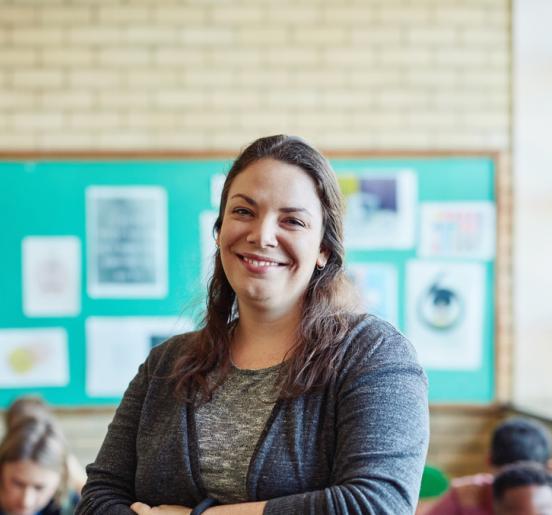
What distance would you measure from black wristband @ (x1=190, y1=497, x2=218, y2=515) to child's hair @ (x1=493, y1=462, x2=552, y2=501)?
1461mm

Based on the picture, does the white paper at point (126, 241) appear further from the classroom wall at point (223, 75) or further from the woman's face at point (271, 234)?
the woman's face at point (271, 234)

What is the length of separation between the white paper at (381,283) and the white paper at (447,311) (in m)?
0.07

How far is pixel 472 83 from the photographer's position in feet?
13.4

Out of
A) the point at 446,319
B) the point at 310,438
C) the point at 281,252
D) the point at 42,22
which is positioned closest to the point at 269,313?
the point at 281,252

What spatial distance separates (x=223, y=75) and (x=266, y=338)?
2820 mm

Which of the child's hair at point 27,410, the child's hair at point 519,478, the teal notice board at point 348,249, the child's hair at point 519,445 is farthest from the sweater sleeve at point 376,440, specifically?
the teal notice board at point 348,249

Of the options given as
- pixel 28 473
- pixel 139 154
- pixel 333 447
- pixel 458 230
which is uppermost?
pixel 139 154

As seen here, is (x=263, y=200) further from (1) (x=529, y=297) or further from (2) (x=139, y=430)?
(1) (x=529, y=297)

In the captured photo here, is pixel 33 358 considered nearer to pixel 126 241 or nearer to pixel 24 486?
pixel 126 241

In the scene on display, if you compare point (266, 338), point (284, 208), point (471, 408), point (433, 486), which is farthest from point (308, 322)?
point (471, 408)

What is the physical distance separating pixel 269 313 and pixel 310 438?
224 millimetres

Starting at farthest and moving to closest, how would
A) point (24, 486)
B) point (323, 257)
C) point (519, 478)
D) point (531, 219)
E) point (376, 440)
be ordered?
point (531, 219)
point (24, 486)
point (519, 478)
point (323, 257)
point (376, 440)

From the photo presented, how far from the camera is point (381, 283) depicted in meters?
4.05

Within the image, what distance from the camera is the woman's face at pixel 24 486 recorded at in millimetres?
2875
